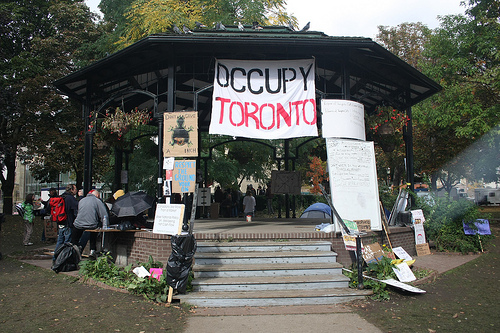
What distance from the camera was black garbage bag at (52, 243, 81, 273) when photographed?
895 cm

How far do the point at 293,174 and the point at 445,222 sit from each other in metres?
5.84

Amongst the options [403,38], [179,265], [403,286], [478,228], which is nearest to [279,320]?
[179,265]

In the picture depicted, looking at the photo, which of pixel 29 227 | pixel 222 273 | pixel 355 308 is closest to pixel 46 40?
pixel 29 227

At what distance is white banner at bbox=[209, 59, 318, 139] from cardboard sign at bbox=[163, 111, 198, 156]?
475 mm

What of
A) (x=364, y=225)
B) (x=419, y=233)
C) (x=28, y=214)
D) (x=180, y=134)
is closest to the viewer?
(x=364, y=225)

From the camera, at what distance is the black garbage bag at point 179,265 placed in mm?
6980

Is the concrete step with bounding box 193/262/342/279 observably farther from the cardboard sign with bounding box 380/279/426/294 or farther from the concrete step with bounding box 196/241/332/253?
the cardboard sign with bounding box 380/279/426/294

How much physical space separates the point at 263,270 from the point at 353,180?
126 inches

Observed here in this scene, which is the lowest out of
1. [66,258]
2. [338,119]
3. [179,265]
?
[66,258]

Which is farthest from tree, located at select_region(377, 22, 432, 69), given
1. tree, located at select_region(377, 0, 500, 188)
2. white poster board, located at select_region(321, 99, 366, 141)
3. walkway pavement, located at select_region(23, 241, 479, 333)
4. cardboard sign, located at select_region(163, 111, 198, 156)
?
walkway pavement, located at select_region(23, 241, 479, 333)

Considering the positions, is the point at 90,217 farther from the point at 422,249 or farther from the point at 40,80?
the point at 40,80

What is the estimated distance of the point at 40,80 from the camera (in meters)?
21.2

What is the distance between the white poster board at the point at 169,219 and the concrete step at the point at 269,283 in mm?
1054

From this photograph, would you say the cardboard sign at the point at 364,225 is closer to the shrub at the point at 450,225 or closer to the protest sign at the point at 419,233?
→ the protest sign at the point at 419,233
